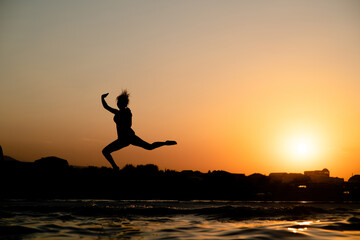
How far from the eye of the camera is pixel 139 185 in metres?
35.3

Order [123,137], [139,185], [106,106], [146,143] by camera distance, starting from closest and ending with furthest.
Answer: [106,106]
[123,137]
[146,143]
[139,185]

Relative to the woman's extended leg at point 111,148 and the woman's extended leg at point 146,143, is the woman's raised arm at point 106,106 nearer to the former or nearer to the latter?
the woman's extended leg at point 111,148

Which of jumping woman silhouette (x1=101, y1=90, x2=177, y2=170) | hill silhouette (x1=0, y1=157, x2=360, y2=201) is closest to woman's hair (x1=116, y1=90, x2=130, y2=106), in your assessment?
jumping woman silhouette (x1=101, y1=90, x2=177, y2=170)

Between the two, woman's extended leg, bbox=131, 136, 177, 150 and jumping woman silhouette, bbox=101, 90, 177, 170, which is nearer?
jumping woman silhouette, bbox=101, 90, 177, 170

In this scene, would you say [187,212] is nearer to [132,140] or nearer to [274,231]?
[132,140]

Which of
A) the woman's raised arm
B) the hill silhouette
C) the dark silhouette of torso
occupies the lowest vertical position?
the hill silhouette

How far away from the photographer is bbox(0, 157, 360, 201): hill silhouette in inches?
1214

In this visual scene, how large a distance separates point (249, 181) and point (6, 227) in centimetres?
4149

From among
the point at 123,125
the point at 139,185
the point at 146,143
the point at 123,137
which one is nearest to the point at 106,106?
the point at 123,125

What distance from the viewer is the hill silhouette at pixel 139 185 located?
101 feet

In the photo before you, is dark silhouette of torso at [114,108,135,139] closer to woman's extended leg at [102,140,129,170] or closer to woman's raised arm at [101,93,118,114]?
woman's raised arm at [101,93,118,114]

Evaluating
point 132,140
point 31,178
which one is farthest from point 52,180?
point 132,140

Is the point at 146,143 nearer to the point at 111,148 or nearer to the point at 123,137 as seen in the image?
the point at 123,137

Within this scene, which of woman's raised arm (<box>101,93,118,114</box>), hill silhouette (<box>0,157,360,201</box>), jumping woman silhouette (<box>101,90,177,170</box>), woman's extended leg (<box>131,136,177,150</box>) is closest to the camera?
woman's raised arm (<box>101,93,118,114</box>)
